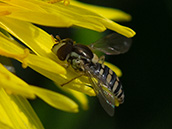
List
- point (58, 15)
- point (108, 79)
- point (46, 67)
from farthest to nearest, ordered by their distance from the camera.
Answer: point (108, 79), point (58, 15), point (46, 67)

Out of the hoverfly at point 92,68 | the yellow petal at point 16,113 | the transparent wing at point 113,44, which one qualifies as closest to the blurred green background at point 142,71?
the transparent wing at point 113,44

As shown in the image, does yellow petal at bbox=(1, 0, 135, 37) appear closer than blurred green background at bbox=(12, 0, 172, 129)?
Yes

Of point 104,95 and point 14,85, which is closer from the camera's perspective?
point 14,85

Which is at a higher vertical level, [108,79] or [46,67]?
[46,67]

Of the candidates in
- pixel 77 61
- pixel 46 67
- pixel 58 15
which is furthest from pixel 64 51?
pixel 46 67

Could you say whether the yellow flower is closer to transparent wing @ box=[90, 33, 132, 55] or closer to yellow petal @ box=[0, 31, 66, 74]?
yellow petal @ box=[0, 31, 66, 74]

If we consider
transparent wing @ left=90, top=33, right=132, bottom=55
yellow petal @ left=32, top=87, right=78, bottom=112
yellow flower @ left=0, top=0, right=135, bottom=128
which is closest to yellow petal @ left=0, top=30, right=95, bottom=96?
yellow flower @ left=0, top=0, right=135, bottom=128

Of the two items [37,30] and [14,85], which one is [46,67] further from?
[37,30]
